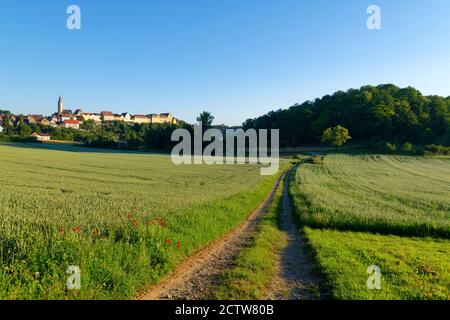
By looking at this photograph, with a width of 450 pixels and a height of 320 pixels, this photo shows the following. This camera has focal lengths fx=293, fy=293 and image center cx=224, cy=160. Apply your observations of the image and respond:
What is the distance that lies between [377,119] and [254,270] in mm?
117119

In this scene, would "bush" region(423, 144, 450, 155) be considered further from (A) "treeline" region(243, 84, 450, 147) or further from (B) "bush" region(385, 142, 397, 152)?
(A) "treeline" region(243, 84, 450, 147)

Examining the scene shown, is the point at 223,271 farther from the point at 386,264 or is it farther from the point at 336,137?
the point at 336,137

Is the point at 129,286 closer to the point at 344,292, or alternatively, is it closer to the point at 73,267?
the point at 73,267

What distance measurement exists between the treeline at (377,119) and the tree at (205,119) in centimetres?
3175

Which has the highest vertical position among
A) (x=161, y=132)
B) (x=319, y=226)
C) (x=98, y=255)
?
(x=161, y=132)

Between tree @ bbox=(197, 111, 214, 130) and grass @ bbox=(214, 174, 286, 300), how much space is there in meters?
112

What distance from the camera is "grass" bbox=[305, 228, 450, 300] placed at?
7.03 m

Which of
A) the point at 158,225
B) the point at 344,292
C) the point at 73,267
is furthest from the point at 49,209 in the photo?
the point at 344,292

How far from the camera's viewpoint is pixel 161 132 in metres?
124

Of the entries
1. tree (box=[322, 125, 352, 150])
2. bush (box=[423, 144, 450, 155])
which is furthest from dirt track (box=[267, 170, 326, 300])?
tree (box=[322, 125, 352, 150])

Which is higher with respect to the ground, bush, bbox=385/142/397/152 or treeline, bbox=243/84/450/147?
treeline, bbox=243/84/450/147

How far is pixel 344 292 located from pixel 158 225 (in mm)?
6273

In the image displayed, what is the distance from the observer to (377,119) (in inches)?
4318

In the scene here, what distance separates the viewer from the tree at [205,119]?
124 meters
